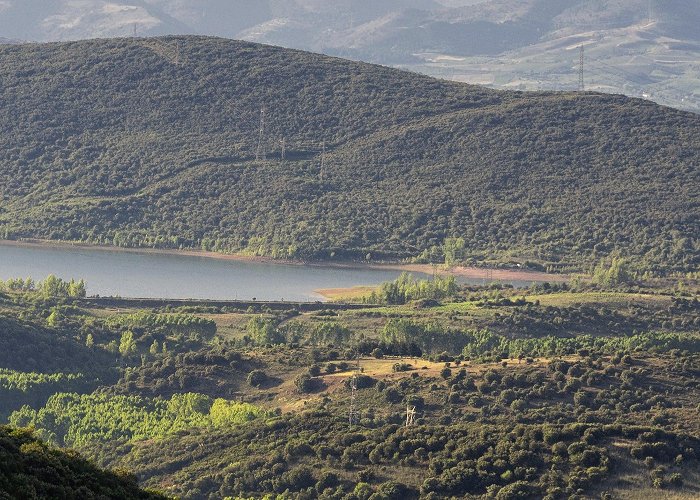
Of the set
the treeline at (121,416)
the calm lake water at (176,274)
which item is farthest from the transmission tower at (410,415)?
the calm lake water at (176,274)

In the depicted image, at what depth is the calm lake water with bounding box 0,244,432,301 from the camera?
125 meters

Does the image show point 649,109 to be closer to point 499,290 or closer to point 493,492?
point 499,290

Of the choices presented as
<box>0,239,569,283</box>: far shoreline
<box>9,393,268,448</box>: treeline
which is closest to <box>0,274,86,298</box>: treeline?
<box>9,393,268,448</box>: treeline

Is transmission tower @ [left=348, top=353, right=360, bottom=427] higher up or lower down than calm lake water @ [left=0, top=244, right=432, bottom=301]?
lower down

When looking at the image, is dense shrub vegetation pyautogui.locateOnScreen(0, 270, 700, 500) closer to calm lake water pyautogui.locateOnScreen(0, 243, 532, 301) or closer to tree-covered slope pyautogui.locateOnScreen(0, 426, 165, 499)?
tree-covered slope pyautogui.locateOnScreen(0, 426, 165, 499)

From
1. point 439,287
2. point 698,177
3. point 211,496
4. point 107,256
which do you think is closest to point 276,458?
point 211,496

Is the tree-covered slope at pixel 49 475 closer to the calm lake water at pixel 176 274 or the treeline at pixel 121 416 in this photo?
Answer: the treeline at pixel 121 416

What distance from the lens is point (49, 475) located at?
139 feet

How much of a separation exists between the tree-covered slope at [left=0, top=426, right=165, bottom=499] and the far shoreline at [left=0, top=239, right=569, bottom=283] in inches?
3741

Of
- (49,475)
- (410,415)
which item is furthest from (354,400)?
(49,475)

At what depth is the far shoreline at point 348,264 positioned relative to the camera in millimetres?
142875

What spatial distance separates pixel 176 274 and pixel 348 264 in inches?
705

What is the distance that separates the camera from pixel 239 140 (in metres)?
182

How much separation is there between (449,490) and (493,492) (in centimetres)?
144
